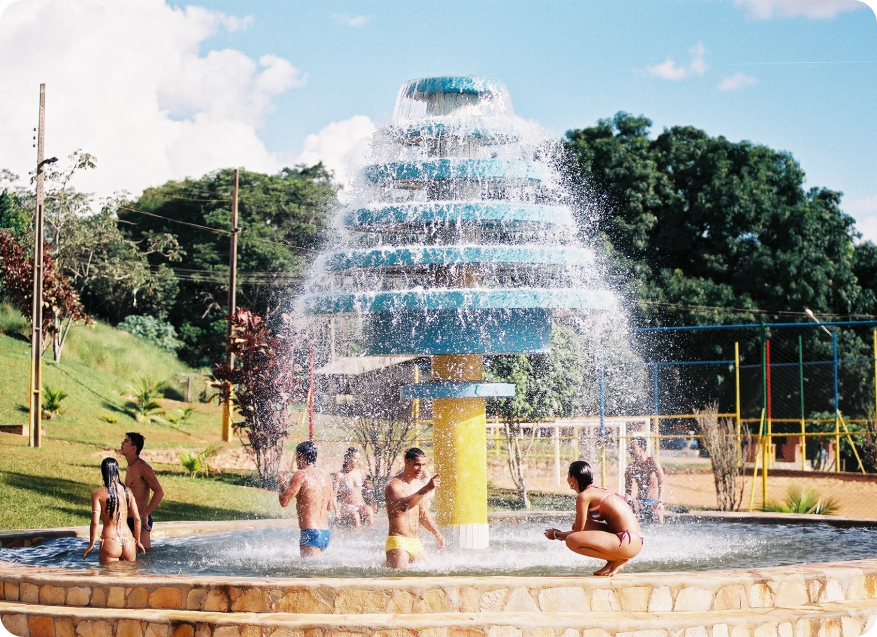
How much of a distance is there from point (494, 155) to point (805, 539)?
5617mm

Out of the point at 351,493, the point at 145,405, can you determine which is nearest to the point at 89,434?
A: the point at 145,405

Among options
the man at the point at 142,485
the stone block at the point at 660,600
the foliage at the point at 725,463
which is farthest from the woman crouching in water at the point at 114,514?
the foliage at the point at 725,463

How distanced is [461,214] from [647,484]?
17.4ft

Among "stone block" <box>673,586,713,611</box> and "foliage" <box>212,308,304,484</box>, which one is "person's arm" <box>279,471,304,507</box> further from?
"foliage" <box>212,308,304,484</box>

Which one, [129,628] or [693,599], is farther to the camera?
[693,599]

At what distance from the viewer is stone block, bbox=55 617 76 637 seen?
7945 mm

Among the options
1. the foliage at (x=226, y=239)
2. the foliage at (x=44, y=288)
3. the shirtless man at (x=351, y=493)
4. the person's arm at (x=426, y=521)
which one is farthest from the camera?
the foliage at (x=226, y=239)

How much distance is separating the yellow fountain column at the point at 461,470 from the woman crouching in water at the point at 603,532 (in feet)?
10.2

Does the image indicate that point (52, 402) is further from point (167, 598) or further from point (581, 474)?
point (581, 474)

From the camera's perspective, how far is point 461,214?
11422mm

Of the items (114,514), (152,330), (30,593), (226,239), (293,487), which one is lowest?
(30,593)

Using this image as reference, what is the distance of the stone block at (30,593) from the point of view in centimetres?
840

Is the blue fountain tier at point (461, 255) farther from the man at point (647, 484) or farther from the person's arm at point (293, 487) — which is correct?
the man at point (647, 484)

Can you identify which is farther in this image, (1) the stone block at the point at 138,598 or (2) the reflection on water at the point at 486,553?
(2) the reflection on water at the point at 486,553
